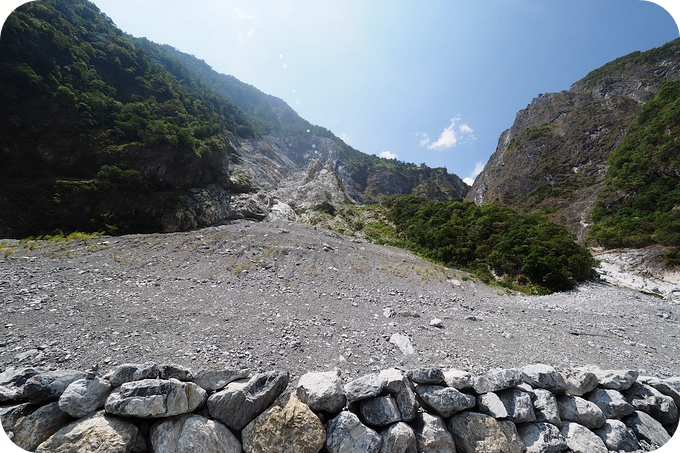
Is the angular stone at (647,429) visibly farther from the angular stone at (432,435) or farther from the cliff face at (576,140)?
the cliff face at (576,140)

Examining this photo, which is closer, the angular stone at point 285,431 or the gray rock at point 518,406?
the angular stone at point 285,431

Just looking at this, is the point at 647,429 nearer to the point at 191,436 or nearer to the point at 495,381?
the point at 495,381

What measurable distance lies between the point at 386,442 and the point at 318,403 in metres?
1.01

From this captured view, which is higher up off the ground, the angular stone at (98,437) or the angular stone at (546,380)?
the angular stone at (546,380)

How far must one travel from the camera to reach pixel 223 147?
39.8 metres

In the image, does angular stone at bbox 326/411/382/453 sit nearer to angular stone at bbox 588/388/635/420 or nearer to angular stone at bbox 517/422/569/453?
angular stone at bbox 517/422/569/453

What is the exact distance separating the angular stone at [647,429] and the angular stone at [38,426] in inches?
326

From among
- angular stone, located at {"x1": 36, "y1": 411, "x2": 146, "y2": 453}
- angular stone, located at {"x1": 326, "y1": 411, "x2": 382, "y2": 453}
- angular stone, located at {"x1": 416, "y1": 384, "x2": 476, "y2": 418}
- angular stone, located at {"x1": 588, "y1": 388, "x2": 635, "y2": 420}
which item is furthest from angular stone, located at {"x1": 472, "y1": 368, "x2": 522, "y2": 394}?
angular stone, located at {"x1": 36, "y1": 411, "x2": 146, "y2": 453}

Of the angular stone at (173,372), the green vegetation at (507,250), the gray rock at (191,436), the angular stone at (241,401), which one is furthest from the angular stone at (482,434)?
the green vegetation at (507,250)

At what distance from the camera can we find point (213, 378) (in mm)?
3303

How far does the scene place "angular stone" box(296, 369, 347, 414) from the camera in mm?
3296

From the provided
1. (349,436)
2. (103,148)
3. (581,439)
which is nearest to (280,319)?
A: (349,436)

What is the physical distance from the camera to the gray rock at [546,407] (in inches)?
146

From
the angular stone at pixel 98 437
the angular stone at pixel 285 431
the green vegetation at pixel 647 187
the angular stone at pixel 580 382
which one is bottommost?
the angular stone at pixel 98 437
